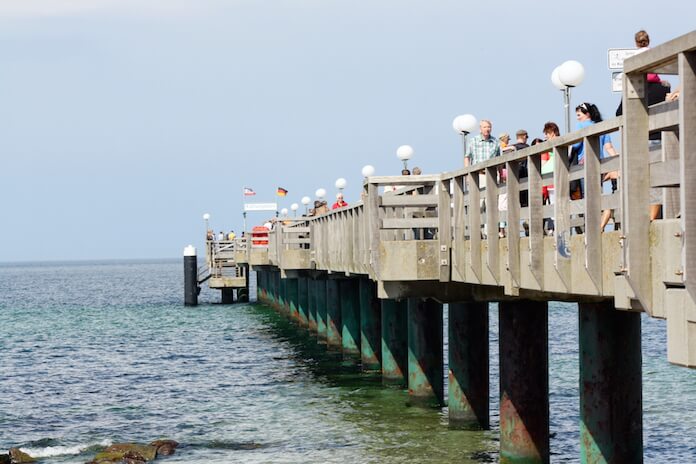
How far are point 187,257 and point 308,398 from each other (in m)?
36.6

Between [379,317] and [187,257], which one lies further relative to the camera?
[187,257]

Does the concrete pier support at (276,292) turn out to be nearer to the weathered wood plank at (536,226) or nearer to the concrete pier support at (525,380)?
the concrete pier support at (525,380)

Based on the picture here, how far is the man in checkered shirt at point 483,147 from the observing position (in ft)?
50.3

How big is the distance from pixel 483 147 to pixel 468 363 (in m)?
3.52

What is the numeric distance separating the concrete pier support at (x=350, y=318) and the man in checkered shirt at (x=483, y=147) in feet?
47.1

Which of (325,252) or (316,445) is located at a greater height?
(325,252)

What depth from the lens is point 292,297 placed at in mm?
46438

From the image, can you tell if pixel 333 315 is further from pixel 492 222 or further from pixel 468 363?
pixel 492 222

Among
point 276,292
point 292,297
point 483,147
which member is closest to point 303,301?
point 292,297

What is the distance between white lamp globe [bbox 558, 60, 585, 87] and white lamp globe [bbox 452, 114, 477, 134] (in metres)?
4.06

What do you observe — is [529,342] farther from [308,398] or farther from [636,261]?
[308,398]

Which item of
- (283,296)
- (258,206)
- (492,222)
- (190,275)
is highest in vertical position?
(258,206)

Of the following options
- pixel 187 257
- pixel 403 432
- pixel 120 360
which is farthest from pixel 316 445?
pixel 187 257

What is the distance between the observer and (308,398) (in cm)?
2342
